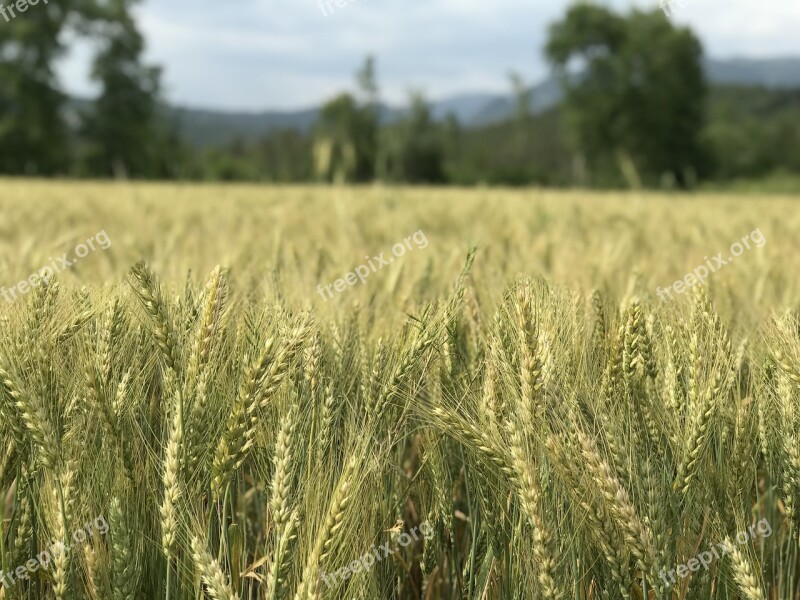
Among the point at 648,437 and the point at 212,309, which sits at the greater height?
the point at 212,309

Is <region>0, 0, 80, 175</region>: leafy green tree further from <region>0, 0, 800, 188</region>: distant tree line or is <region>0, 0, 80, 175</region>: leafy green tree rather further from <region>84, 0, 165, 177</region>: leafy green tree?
<region>84, 0, 165, 177</region>: leafy green tree

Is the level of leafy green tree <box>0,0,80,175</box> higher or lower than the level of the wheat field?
higher

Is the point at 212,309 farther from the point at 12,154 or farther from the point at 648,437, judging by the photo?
the point at 12,154

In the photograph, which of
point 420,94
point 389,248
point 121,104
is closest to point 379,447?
point 389,248

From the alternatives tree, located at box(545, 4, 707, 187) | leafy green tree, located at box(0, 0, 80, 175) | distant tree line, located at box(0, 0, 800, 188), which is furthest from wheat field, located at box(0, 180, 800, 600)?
tree, located at box(545, 4, 707, 187)

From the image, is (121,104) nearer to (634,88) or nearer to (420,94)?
(420,94)

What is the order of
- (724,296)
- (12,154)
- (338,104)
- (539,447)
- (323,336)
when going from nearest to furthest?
(539,447) < (323,336) < (724,296) < (12,154) < (338,104)

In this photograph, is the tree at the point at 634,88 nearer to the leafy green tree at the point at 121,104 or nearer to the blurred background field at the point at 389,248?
the leafy green tree at the point at 121,104

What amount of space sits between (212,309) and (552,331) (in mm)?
507

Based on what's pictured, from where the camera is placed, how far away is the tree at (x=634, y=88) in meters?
40.9

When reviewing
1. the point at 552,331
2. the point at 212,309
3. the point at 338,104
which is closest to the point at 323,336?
the point at 212,309

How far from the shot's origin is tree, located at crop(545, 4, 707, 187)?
4088cm

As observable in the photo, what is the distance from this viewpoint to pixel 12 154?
34406mm

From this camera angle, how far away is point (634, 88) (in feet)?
137
